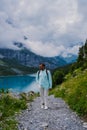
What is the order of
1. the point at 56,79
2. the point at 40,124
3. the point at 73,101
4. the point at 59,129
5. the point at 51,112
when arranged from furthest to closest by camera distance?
1. the point at 56,79
2. the point at 73,101
3. the point at 51,112
4. the point at 40,124
5. the point at 59,129

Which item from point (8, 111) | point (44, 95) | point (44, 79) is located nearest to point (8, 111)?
point (8, 111)

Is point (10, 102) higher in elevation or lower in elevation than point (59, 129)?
higher

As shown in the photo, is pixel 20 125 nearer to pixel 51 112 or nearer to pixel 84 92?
pixel 51 112

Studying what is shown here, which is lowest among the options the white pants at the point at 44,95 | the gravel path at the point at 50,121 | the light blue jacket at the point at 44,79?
the gravel path at the point at 50,121

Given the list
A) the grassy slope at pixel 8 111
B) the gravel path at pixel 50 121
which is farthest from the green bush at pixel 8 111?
the gravel path at pixel 50 121

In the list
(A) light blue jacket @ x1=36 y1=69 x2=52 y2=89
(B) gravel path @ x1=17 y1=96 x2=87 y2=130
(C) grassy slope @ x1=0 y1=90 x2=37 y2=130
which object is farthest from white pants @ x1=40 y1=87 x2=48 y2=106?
(B) gravel path @ x1=17 y1=96 x2=87 y2=130

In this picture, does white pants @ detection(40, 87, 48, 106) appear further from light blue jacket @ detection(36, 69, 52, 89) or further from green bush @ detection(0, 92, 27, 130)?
green bush @ detection(0, 92, 27, 130)

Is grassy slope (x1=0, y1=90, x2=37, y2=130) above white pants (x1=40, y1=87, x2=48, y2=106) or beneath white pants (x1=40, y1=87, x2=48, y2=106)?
beneath

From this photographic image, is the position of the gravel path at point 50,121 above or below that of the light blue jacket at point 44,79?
below

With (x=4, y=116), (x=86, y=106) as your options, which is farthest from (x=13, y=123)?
(x=86, y=106)

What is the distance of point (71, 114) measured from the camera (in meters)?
19.4

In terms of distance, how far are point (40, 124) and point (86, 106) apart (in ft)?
10.5

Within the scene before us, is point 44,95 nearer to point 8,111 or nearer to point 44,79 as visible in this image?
point 44,79

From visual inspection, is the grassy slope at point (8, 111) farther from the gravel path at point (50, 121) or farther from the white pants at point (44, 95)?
the white pants at point (44, 95)
